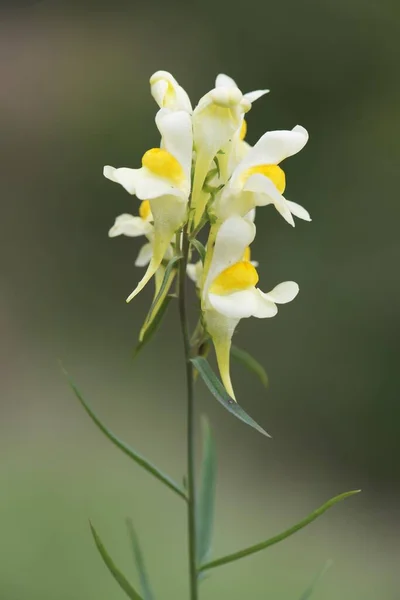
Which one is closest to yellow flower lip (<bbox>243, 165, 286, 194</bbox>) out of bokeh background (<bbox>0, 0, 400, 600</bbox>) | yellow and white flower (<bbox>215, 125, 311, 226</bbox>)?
yellow and white flower (<bbox>215, 125, 311, 226</bbox>)

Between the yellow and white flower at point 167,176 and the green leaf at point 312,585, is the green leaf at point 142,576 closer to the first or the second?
the green leaf at point 312,585

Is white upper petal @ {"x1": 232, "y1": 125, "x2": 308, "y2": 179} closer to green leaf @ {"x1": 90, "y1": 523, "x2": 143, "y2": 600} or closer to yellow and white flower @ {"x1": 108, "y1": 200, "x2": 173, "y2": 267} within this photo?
yellow and white flower @ {"x1": 108, "y1": 200, "x2": 173, "y2": 267}

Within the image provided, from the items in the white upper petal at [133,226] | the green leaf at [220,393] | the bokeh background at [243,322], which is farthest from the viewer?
the bokeh background at [243,322]

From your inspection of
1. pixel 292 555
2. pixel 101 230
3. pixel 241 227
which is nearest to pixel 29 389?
pixel 101 230

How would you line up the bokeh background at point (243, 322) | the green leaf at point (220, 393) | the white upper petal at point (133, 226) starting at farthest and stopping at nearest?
the bokeh background at point (243, 322), the white upper petal at point (133, 226), the green leaf at point (220, 393)

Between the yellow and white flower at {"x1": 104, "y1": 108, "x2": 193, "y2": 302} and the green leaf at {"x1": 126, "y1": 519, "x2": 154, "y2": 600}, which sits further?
the green leaf at {"x1": 126, "y1": 519, "x2": 154, "y2": 600}

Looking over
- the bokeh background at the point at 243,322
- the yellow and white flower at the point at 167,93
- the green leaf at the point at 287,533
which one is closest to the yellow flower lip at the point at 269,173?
the yellow and white flower at the point at 167,93

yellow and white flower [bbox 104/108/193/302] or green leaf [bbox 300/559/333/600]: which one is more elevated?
yellow and white flower [bbox 104/108/193/302]

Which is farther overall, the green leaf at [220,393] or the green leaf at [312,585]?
the green leaf at [312,585]
